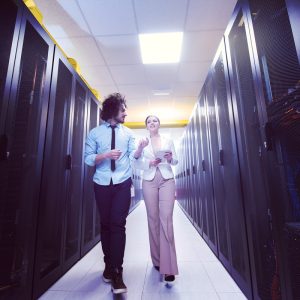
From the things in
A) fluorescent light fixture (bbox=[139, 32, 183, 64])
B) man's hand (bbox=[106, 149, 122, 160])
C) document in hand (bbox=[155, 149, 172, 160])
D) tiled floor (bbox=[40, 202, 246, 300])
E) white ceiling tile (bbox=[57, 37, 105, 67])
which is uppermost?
fluorescent light fixture (bbox=[139, 32, 183, 64])

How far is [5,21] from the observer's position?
3.94 feet

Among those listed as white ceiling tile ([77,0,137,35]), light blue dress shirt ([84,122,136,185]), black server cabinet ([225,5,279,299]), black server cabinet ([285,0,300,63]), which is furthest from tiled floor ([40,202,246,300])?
white ceiling tile ([77,0,137,35])

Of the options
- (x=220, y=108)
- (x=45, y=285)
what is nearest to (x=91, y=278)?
(x=45, y=285)

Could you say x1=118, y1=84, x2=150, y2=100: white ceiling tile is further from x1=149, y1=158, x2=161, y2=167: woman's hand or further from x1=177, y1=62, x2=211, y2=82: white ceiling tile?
x1=149, y1=158, x2=161, y2=167: woman's hand

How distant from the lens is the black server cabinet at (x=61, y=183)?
1.61 meters

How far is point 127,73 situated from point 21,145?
3377 mm

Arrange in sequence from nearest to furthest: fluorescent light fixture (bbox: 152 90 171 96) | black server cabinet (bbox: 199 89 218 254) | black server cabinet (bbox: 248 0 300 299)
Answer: black server cabinet (bbox: 248 0 300 299) < black server cabinet (bbox: 199 89 218 254) < fluorescent light fixture (bbox: 152 90 171 96)

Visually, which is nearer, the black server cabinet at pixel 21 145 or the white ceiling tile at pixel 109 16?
the black server cabinet at pixel 21 145

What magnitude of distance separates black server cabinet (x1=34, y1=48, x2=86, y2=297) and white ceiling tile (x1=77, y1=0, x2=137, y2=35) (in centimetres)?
107

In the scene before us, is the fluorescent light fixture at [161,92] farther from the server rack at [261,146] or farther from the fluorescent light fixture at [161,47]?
the server rack at [261,146]

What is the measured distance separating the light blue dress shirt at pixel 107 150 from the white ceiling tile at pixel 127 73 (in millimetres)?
2657

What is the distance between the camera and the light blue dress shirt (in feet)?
5.46

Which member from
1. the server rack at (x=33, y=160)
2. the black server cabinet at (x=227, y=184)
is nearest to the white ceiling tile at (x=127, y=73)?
the server rack at (x=33, y=160)

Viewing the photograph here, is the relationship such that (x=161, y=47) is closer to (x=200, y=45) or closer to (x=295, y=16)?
(x=200, y=45)
